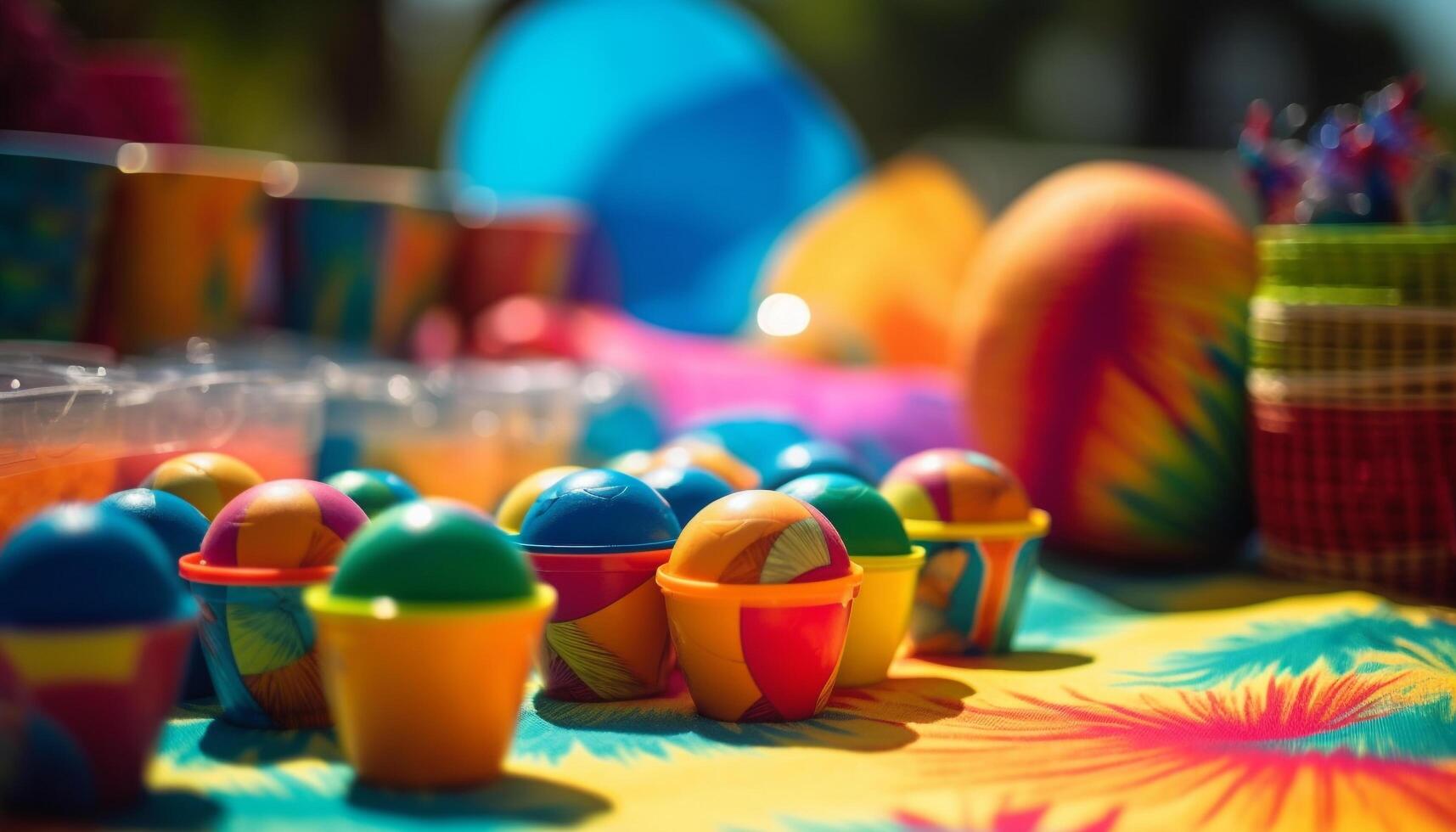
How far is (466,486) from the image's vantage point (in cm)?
326

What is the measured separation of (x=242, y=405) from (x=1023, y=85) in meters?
13.5

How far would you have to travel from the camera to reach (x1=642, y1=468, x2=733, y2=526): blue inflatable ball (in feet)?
7.90

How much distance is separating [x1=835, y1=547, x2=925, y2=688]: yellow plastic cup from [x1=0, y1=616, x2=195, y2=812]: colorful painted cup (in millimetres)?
1100

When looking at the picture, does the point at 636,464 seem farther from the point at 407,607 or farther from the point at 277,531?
the point at 407,607

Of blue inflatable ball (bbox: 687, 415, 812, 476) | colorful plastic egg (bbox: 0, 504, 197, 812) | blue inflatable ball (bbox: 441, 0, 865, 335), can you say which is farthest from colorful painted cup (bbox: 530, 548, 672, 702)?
blue inflatable ball (bbox: 441, 0, 865, 335)

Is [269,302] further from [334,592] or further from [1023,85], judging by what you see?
[1023,85]

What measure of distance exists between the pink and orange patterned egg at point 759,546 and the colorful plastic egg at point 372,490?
1.80 ft

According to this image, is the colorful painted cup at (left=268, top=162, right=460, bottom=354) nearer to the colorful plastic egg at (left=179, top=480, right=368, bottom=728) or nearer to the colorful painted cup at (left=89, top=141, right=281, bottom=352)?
the colorful painted cup at (left=89, top=141, right=281, bottom=352)

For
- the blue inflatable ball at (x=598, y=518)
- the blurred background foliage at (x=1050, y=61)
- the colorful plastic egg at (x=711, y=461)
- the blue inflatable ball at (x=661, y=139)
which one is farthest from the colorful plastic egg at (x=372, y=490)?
the blurred background foliage at (x=1050, y=61)

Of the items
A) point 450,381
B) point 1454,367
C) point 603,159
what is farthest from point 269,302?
point 1454,367

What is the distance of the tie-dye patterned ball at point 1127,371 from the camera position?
3.32 meters

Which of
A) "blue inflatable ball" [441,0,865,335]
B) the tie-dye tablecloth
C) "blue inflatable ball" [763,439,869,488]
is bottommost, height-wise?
the tie-dye tablecloth

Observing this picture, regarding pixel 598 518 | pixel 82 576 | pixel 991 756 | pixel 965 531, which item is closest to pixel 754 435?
pixel 965 531

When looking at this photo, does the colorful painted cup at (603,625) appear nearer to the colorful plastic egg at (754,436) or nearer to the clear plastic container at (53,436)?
the clear plastic container at (53,436)
